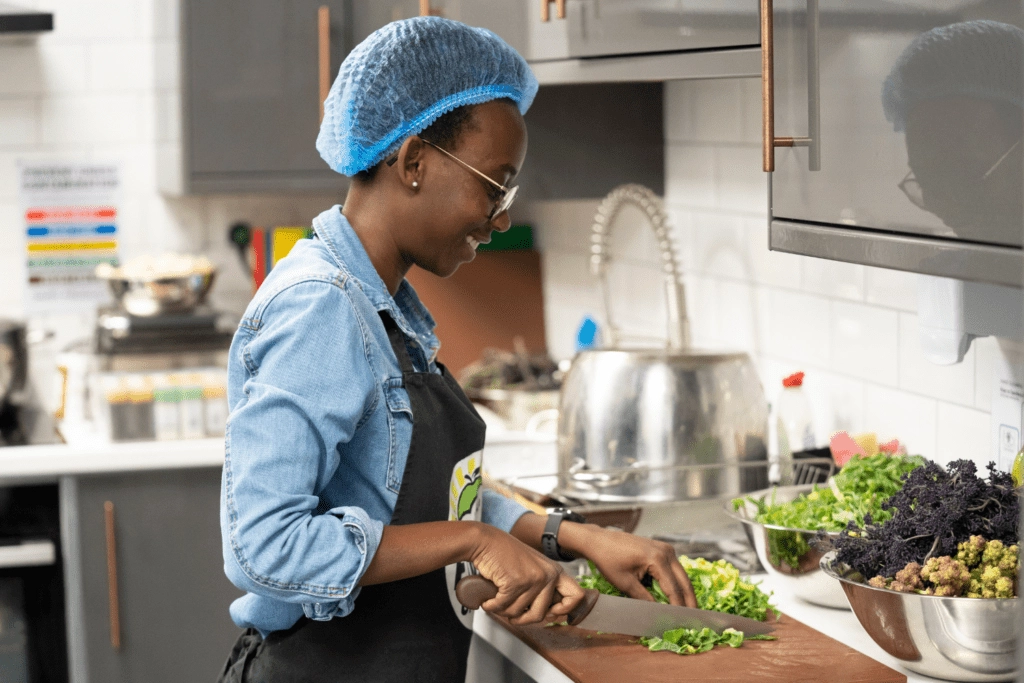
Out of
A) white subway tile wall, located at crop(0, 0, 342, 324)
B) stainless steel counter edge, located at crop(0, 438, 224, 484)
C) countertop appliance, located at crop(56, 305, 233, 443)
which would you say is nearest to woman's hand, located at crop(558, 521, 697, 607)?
stainless steel counter edge, located at crop(0, 438, 224, 484)

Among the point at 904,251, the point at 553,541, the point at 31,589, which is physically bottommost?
the point at 31,589

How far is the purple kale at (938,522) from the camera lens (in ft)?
4.26

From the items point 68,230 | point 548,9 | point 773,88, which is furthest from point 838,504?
point 68,230

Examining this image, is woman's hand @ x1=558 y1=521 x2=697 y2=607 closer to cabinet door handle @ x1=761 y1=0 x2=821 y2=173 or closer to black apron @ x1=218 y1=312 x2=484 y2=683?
black apron @ x1=218 y1=312 x2=484 y2=683

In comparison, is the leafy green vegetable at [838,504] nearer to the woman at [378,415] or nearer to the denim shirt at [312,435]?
the woman at [378,415]

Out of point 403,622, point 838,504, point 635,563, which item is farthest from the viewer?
point 838,504

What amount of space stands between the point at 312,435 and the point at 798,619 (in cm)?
69

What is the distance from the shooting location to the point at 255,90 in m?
3.02

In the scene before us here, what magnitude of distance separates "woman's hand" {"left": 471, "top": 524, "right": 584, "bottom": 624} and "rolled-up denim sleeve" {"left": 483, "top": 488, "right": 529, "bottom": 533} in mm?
243

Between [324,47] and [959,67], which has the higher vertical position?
[324,47]

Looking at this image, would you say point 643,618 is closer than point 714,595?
Yes

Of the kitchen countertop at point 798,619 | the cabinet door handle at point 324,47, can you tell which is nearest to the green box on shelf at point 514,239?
the cabinet door handle at point 324,47

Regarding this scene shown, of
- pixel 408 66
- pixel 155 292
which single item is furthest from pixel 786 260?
pixel 155 292

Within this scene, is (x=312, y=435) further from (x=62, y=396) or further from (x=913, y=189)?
(x=62, y=396)
